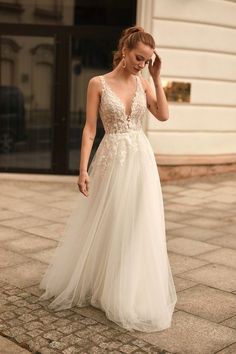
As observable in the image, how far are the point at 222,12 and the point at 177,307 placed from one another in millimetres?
7722

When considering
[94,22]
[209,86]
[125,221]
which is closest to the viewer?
[125,221]

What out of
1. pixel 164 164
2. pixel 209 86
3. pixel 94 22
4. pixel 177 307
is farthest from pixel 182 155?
pixel 177 307

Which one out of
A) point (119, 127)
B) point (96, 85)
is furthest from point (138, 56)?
point (119, 127)

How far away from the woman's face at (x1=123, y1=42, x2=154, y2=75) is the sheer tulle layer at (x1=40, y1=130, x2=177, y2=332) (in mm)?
509

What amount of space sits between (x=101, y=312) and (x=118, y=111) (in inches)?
59.7

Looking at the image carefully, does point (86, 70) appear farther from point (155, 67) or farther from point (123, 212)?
point (123, 212)

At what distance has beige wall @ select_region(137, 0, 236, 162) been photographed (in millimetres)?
10109

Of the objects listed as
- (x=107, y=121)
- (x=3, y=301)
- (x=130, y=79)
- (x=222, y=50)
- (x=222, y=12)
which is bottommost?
(x=3, y=301)

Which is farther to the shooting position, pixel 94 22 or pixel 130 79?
pixel 94 22

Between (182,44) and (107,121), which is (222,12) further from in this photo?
(107,121)

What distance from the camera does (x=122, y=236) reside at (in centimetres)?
404

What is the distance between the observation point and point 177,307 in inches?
170

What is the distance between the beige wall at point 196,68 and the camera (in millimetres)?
10109

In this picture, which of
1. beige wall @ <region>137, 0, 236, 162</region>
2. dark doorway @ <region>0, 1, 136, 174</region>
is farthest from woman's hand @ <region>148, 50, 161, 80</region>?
dark doorway @ <region>0, 1, 136, 174</region>
